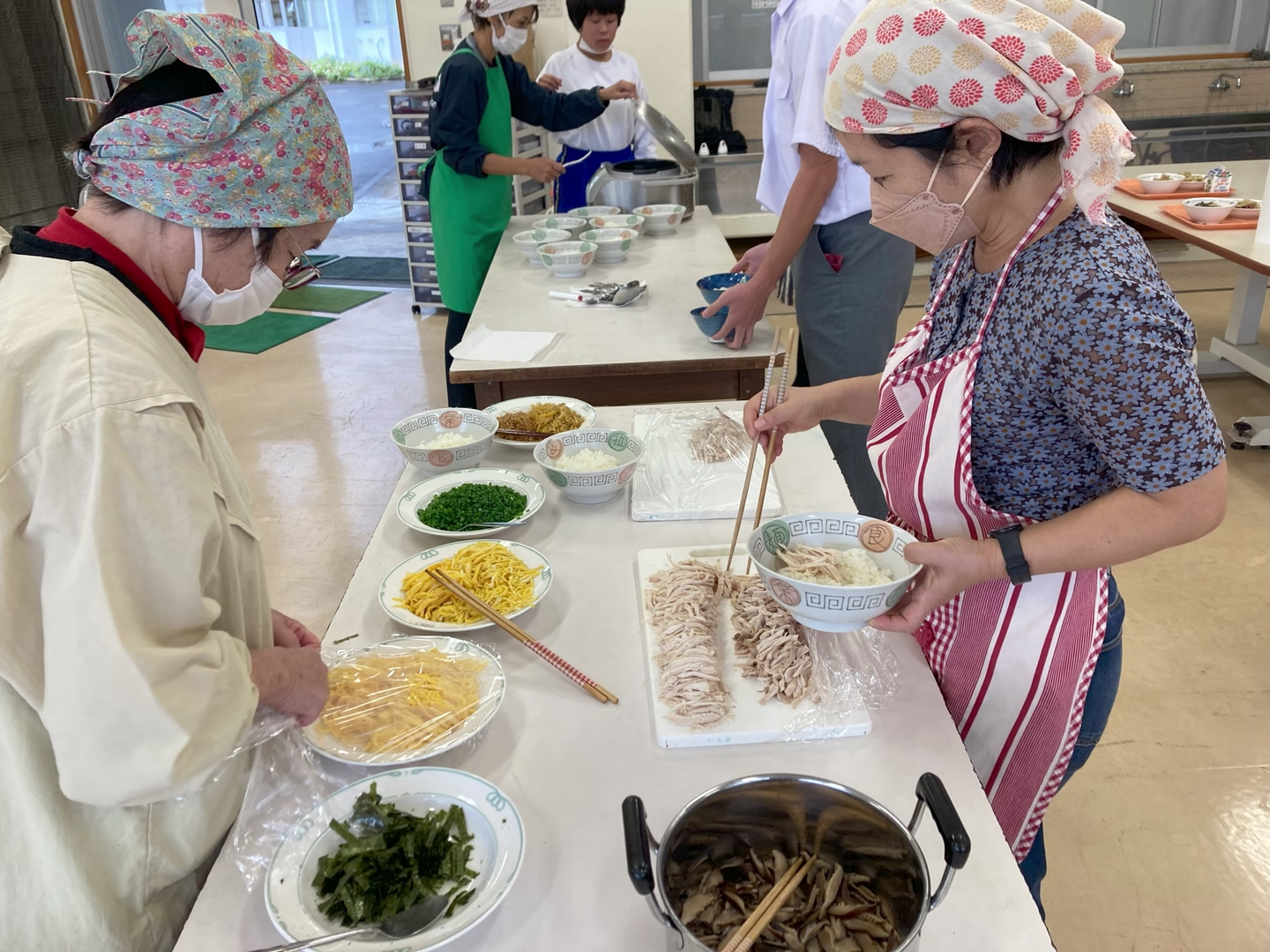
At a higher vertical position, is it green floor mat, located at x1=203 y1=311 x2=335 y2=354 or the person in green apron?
the person in green apron

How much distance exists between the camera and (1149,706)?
258cm

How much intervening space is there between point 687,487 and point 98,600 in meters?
1.15

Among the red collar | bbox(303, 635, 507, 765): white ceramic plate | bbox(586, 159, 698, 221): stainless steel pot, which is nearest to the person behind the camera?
the red collar

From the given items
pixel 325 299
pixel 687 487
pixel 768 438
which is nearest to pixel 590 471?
pixel 687 487

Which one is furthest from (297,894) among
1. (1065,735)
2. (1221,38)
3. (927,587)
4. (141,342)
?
(1221,38)

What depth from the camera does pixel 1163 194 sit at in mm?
4582

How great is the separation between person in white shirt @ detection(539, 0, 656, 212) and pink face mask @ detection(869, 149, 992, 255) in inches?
132

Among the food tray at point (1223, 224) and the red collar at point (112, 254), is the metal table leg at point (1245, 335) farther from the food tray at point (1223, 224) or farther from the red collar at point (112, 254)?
the red collar at point (112, 254)

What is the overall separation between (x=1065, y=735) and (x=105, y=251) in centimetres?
144

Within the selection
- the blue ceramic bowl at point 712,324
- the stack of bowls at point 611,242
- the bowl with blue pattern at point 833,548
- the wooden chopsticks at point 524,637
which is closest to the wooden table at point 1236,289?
the stack of bowls at point 611,242

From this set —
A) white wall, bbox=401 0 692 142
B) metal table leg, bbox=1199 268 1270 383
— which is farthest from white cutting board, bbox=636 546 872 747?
white wall, bbox=401 0 692 142

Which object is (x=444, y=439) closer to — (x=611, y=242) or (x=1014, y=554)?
(x=1014, y=554)

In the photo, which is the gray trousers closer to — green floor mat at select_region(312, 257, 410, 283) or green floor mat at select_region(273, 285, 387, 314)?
green floor mat at select_region(273, 285, 387, 314)

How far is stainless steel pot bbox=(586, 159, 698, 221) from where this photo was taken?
400cm
